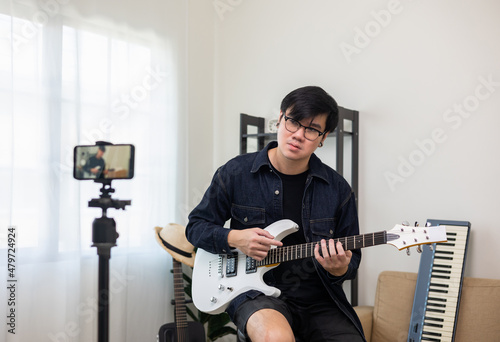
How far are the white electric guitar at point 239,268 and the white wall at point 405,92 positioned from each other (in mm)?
1189

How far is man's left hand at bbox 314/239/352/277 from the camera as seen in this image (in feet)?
5.85

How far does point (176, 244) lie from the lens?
307 cm

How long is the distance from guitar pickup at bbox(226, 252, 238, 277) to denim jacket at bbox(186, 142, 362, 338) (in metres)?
0.06

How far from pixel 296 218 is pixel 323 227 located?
0.12m

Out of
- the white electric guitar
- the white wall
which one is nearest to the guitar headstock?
the white electric guitar

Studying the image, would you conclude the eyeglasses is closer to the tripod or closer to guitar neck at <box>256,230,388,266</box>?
guitar neck at <box>256,230,388,266</box>

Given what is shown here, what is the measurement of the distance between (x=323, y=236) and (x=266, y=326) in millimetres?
524

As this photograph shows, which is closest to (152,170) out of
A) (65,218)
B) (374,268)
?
(65,218)

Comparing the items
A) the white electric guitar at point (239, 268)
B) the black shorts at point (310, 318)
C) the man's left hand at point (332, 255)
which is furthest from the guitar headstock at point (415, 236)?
the black shorts at point (310, 318)

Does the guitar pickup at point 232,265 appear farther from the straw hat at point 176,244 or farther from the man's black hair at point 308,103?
the straw hat at point 176,244

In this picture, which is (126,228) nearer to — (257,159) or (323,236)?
(257,159)

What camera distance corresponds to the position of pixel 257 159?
7.07ft

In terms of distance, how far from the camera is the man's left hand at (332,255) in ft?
5.85

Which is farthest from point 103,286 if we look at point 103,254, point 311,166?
point 311,166
